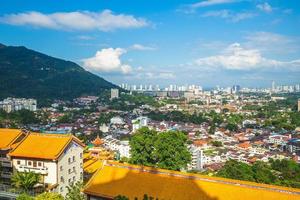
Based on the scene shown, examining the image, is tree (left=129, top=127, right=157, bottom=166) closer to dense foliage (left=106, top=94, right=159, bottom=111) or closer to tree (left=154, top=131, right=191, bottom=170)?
tree (left=154, top=131, right=191, bottom=170)

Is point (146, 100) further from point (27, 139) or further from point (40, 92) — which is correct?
point (27, 139)

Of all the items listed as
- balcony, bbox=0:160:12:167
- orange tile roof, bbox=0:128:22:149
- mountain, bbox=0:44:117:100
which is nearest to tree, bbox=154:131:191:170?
orange tile roof, bbox=0:128:22:149

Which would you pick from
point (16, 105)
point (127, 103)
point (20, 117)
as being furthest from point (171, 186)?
point (127, 103)

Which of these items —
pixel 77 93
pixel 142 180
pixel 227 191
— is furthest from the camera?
pixel 77 93

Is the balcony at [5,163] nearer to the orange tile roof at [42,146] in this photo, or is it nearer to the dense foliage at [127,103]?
the orange tile roof at [42,146]

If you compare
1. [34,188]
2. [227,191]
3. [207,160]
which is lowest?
[207,160]

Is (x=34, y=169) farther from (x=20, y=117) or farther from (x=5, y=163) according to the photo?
(x=20, y=117)

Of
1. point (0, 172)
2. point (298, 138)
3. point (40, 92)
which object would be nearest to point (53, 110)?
point (40, 92)
